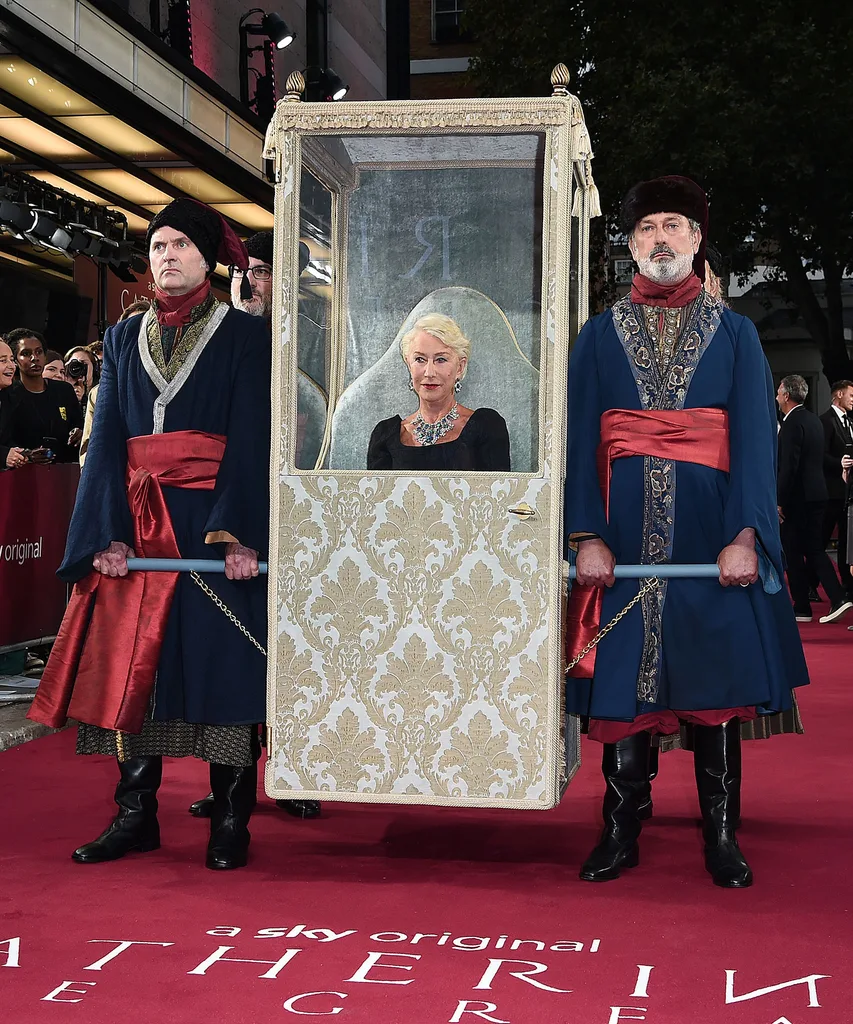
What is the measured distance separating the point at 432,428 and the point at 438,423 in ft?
0.07

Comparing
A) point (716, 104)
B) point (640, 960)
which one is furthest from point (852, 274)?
point (640, 960)

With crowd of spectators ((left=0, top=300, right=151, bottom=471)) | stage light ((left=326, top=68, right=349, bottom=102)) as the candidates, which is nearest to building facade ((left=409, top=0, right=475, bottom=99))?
stage light ((left=326, top=68, right=349, bottom=102))

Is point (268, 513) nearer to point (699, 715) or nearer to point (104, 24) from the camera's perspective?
point (699, 715)

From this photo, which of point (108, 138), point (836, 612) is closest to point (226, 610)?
point (836, 612)

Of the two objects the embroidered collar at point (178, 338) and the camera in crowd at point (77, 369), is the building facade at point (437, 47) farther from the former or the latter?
the embroidered collar at point (178, 338)

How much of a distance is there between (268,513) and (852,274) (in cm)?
1651

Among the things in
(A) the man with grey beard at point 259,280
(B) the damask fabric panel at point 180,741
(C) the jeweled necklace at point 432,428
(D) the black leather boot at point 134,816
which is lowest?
(D) the black leather boot at point 134,816

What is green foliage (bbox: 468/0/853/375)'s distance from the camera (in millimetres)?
16359

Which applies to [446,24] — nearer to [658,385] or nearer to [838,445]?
[838,445]

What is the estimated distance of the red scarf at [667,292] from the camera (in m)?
3.73

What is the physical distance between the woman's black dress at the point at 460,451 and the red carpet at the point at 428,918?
Answer: 3.35ft

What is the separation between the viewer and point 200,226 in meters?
3.90

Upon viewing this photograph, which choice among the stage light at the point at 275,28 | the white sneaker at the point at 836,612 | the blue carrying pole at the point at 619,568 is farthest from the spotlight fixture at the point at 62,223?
the blue carrying pole at the point at 619,568

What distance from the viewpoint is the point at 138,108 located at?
10.5 metres
